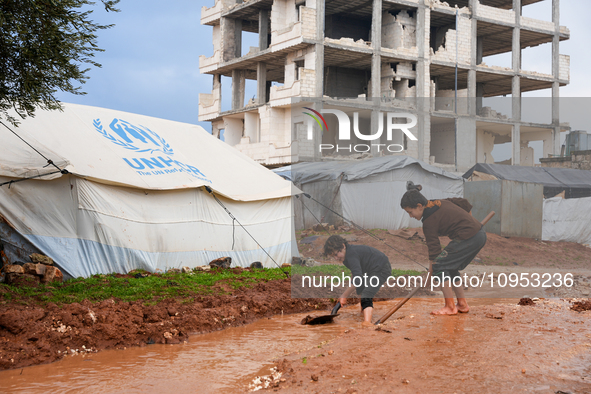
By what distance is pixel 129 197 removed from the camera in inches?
428

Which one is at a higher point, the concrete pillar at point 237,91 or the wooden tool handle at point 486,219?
the concrete pillar at point 237,91

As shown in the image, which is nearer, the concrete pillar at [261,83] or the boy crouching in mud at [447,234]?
the boy crouching in mud at [447,234]

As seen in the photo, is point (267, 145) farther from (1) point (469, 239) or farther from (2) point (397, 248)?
(1) point (469, 239)

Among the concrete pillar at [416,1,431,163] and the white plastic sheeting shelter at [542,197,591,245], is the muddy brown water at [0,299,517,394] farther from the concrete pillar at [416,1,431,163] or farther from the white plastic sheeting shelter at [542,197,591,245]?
the concrete pillar at [416,1,431,163]

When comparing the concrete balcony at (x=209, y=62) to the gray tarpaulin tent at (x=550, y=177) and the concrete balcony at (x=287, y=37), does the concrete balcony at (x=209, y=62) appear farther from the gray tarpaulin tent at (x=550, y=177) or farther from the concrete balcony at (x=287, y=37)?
the gray tarpaulin tent at (x=550, y=177)

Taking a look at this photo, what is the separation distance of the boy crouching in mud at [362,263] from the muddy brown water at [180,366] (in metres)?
0.59

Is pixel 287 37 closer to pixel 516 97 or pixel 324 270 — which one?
pixel 516 97

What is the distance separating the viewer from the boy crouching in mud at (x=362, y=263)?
752 cm

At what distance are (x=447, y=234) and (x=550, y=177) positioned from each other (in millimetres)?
6497

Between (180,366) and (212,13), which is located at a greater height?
(212,13)

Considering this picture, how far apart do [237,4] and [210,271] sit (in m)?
27.0

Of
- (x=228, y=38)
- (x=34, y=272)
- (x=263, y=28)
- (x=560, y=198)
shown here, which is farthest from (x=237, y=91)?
(x=34, y=272)

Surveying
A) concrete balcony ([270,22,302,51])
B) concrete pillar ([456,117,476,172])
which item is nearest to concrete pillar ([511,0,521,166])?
concrete pillar ([456,117,476,172])

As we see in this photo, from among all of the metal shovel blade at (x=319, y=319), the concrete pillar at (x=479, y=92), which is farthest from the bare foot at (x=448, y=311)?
the concrete pillar at (x=479, y=92)
